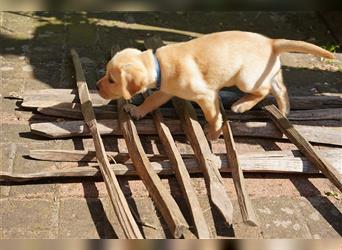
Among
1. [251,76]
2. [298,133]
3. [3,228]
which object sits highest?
[251,76]

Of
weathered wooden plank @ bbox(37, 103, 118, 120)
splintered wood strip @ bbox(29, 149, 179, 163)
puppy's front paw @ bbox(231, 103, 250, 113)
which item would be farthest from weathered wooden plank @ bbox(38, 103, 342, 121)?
splintered wood strip @ bbox(29, 149, 179, 163)

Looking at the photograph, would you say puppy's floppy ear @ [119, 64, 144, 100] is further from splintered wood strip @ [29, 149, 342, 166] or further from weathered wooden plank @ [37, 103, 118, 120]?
weathered wooden plank @ [37, 103, 118, 120]

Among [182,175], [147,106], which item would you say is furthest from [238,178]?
[147,106]

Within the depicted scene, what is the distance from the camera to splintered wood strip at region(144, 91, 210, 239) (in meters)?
4.14

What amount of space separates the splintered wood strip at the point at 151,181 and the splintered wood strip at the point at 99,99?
54cm

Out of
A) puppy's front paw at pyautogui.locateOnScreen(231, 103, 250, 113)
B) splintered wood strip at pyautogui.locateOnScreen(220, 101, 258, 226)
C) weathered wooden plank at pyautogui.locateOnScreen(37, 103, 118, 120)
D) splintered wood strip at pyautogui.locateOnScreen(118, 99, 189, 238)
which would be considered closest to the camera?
splintered wood strip at pyautogui.locateOnScreen(118, 99, 189, 238)

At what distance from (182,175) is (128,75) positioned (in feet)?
2.88

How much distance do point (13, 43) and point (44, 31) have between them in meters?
0.51

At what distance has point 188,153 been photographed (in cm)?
521

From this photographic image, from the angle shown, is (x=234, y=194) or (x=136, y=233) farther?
(x=234, y=194)

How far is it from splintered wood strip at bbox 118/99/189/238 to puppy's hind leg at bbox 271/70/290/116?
4.41 ft

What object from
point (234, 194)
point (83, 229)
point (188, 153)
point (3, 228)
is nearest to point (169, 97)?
point (188, 153)

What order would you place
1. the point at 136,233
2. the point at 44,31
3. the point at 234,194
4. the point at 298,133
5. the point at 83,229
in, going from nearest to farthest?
the point at 136,233 → the point at 83,229 → the point at 234,194 → the point at 298,133 → the point at 44,31

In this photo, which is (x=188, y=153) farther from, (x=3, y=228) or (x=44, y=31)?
(x=44, y=31)
